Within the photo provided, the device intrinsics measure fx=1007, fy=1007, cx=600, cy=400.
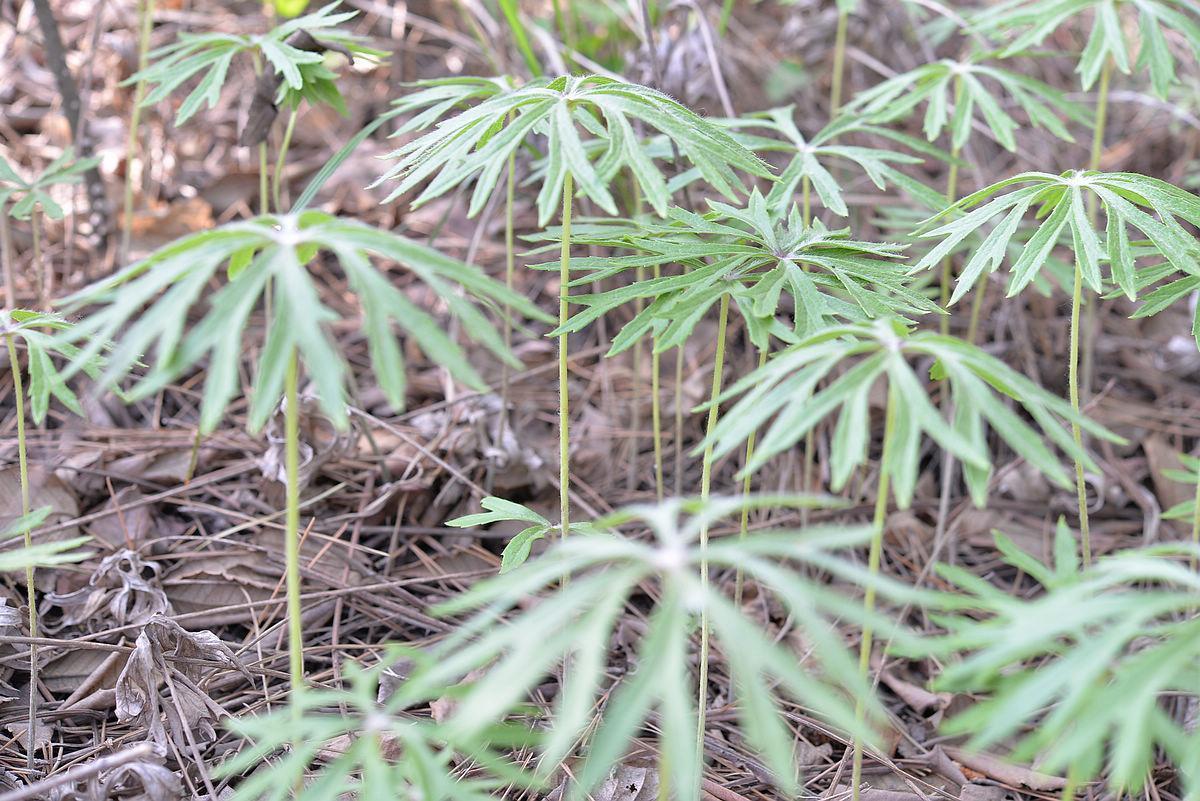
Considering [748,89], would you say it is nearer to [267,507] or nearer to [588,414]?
[588,414]

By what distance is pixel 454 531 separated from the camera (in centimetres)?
209

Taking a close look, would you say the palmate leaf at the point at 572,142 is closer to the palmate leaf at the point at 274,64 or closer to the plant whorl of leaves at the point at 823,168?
the plant whorl of leaves at the point at 823,168

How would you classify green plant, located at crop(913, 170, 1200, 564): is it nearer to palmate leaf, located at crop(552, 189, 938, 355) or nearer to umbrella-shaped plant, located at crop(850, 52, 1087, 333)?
palmate leaf, located at crop(552, 189, 938, 355)

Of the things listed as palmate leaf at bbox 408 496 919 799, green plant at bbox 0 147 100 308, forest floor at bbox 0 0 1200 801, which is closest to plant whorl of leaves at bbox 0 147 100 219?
green plant at bbox 0 147 100 308

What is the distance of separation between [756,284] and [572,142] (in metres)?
0.34

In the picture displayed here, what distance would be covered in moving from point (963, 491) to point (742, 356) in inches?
24.8

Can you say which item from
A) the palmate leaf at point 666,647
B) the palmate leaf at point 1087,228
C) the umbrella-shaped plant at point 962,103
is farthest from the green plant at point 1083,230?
the palmate leaf at point 666,647

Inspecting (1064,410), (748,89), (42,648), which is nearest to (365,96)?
(748,89)

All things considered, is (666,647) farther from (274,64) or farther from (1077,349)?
(274,64)

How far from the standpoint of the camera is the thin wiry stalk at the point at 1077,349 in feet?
4.83

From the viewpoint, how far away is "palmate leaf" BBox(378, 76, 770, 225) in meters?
1.22

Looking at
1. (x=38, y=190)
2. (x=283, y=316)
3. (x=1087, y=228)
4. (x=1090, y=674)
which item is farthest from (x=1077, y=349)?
(x=38, y=190)

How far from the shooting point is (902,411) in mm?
1028

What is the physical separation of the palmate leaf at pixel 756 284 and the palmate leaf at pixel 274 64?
29.8 inches
